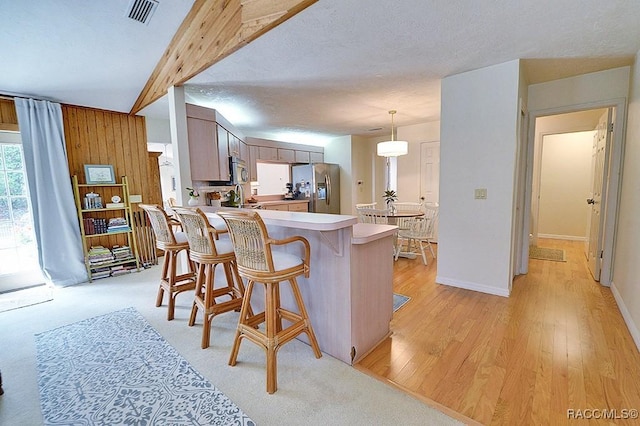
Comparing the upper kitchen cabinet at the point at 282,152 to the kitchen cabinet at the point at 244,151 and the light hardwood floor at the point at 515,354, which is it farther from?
the light hardwood floor at the point at 515,354

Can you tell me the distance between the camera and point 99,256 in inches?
152

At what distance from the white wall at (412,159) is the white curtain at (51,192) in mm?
5332

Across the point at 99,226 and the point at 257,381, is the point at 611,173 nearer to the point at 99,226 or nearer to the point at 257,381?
the point at 257,381

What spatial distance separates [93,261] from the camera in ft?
12.5

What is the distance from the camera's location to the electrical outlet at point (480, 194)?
2916mm

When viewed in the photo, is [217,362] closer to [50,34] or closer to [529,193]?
[50,34]

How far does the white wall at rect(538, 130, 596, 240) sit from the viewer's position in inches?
206

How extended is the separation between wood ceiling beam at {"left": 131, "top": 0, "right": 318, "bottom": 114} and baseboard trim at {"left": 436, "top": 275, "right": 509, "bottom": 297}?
9.90 feet

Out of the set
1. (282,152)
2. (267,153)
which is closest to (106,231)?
(267,153)

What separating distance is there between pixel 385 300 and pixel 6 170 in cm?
468

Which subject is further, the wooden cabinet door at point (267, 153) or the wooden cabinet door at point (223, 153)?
the wooden cabinet door at point (267, 153)

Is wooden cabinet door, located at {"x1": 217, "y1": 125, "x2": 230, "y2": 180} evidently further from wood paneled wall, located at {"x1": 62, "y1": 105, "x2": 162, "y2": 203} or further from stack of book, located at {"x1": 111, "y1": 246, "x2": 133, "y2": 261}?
stack of book, located at {"x1": 111, "y1": 246, "x2": 133, "y2": 261}

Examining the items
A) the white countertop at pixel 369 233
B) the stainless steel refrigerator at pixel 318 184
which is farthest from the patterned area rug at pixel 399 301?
the stainless steel refrigerator at pixel 318 184

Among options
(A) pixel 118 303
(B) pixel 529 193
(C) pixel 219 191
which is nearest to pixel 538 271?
(B) pixel 529 193
